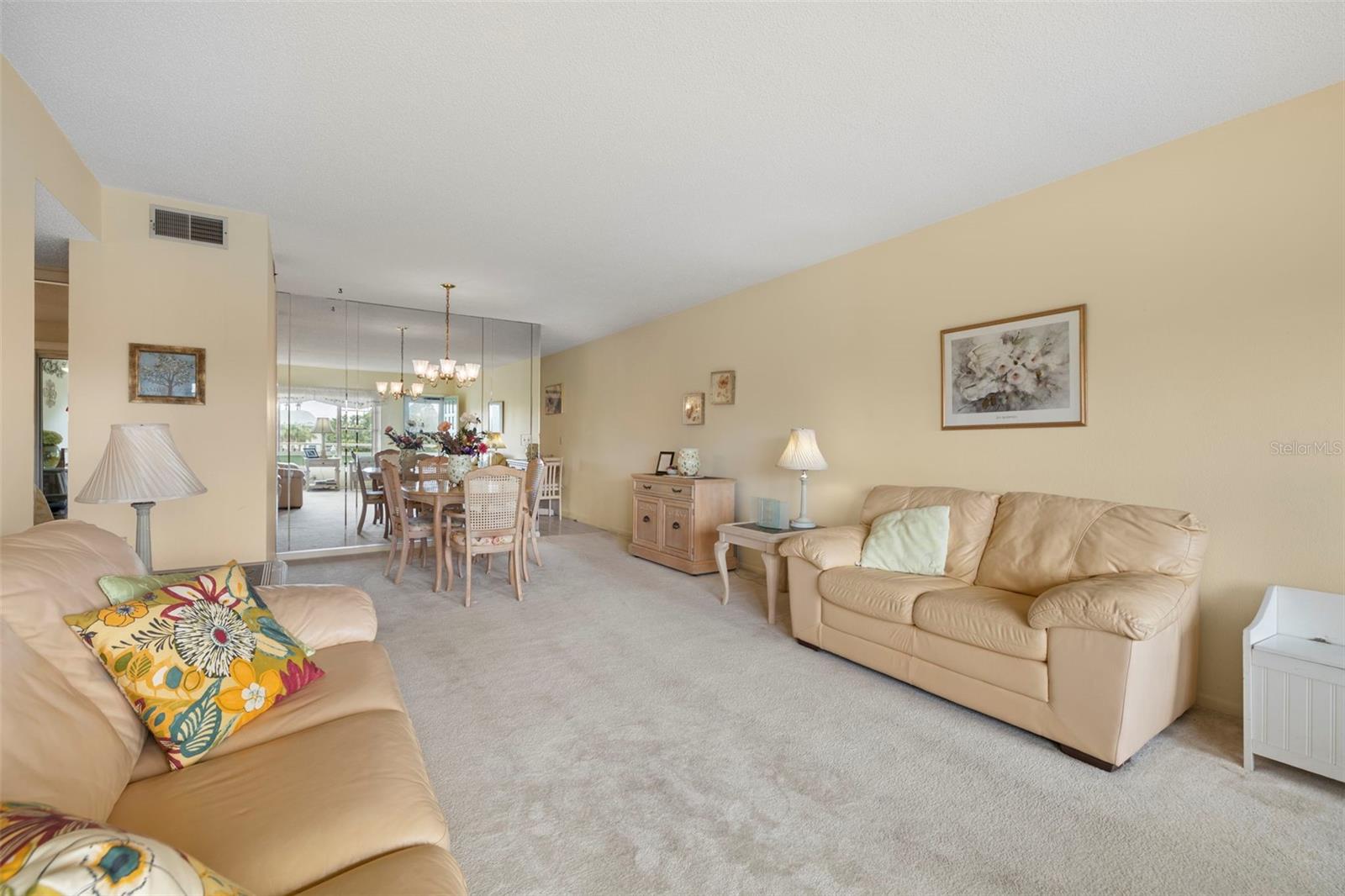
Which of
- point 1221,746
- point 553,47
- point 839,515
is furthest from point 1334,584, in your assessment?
point 553,47

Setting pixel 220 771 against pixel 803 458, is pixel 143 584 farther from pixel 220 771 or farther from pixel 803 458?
pixel 803 458

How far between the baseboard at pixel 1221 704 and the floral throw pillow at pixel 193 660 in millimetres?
3685

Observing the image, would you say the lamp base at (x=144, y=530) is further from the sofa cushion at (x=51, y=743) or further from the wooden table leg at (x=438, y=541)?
the wooden table leg at (x=438, y=541)

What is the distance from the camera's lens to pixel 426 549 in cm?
590

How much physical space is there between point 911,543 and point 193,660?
3.11 metres

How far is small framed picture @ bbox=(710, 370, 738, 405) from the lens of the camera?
5.55m

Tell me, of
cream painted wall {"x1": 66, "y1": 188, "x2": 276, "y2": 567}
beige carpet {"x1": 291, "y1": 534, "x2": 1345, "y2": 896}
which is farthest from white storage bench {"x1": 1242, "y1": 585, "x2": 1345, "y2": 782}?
cream painted wall {"x1": 66, "y1": 188, "x2": 276, "y2": 567}

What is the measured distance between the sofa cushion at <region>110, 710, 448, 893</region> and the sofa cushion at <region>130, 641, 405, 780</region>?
0.17 ft

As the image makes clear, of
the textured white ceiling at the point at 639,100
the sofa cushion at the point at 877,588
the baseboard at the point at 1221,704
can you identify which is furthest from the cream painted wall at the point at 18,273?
the baseboard at the point at 1221,704

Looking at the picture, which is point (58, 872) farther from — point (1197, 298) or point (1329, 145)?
point (1329, 145)

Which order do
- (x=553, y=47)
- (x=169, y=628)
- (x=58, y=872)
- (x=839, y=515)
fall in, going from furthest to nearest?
(x=839, y=515), (x=553, y=47), (x=169, y=628), (x=58, y=872)

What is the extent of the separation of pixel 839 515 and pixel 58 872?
4262mm

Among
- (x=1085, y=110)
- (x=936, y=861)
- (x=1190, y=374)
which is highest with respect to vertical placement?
(x=1085, y=110)

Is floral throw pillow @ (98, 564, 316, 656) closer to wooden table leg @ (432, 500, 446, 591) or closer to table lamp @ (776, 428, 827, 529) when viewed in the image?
wooden table leg @ (432, 500, 446, 591)
